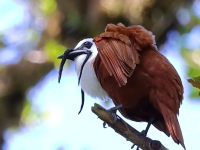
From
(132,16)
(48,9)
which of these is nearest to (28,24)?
(48,9)

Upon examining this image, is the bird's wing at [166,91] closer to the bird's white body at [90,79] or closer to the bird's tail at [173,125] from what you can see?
the bird's tail at [173,125]

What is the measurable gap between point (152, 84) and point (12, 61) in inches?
201

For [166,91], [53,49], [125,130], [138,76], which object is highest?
[53,49]

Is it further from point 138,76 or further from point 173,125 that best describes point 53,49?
point 173,125

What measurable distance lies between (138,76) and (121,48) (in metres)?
0.18

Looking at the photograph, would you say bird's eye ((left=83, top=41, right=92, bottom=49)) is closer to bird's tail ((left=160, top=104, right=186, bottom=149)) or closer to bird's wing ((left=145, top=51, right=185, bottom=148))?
bird's wing ((left=145, top=51, right=185, bottom=148))

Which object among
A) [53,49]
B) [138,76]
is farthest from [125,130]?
[53,49]

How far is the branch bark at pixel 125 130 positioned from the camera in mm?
3912

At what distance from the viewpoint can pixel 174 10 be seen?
349 inches

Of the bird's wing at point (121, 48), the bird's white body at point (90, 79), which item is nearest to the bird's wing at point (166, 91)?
the bird's wing at point (121, 48)

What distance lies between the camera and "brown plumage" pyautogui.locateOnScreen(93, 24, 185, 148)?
4.09m

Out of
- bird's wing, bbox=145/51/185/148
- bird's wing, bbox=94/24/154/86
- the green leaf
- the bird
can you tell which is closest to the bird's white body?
the bird

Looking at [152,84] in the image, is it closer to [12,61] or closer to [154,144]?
[154,144]

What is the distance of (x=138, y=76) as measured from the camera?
4.17m
